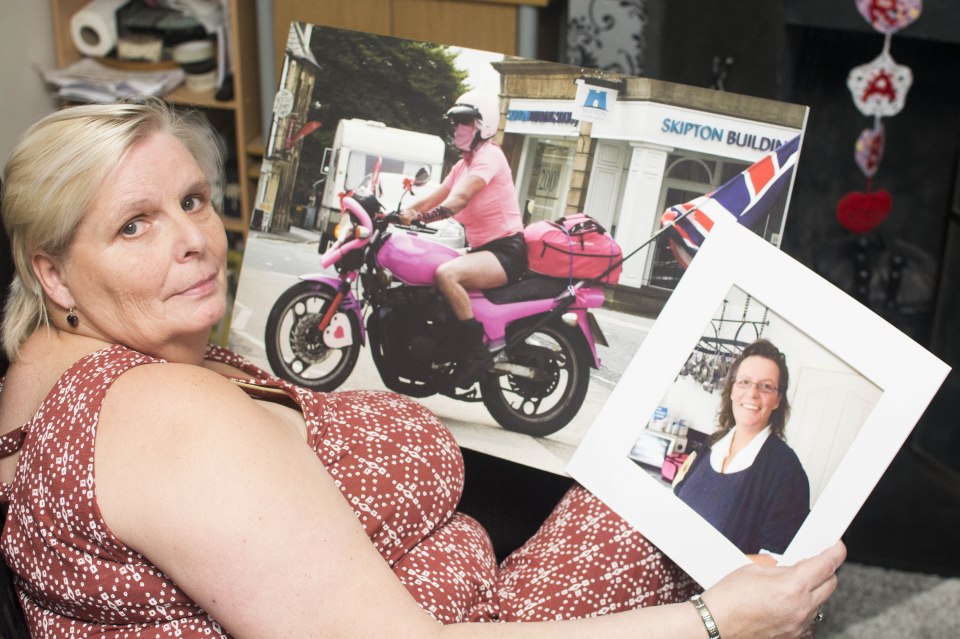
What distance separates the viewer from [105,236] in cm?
85

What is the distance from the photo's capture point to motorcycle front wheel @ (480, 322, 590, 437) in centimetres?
122

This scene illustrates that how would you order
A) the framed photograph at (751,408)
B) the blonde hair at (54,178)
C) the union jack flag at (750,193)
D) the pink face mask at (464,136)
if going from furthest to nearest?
1. the pink face mask at (464,136)
2. the union jack flag at (750,193)
3. the framed photograph at (751,408)
4. the blonde hair at (54,178)

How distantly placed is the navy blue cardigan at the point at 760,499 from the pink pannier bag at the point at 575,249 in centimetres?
33

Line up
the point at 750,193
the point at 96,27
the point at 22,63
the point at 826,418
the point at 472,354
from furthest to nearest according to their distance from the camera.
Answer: the point at 96,27 → the point at 22,63 → the point at 472,354 → the point at 750,193 → the point at 826,418

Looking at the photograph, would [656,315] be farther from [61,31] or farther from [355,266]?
[61,31]

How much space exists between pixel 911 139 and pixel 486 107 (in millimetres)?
1336

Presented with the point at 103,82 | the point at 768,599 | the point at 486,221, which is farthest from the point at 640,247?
the point at 103,82

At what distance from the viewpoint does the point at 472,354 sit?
125 centimetres

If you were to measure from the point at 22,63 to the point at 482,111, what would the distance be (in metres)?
1.64

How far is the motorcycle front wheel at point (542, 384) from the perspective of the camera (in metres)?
1.22

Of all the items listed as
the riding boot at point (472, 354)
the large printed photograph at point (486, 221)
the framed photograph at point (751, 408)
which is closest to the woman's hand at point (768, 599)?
the framed photograph at point (751, 408)

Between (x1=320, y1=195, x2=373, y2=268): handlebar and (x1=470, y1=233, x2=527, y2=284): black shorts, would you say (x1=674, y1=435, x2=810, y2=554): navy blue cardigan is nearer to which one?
(x1=470, y1=233, x2=527, y2=284): black shorts

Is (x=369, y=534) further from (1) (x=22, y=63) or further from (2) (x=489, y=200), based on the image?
(1) (x=22, y=63)

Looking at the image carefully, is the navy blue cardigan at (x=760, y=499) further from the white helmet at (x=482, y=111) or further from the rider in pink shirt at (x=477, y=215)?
the white helmet at (x=482, y=111)
